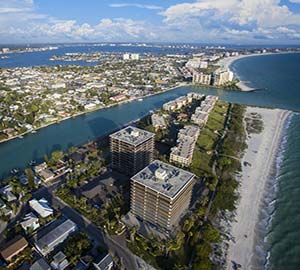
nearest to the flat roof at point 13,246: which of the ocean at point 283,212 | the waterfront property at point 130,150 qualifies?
the waterfront property at point 130,150

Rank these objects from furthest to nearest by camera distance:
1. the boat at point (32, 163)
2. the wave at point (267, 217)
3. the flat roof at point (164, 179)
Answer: the boat at point (32, 163) → the flat roof at point (164, 179) → the wave at point (267, 217)

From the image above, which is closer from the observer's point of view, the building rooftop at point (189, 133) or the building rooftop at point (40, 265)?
the building rooftop at point (40, 265)

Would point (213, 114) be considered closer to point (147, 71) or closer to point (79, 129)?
Answer: point (79, 129)

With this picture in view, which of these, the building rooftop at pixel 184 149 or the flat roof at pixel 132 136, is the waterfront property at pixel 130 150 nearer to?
the flat roof at pixel 132 136

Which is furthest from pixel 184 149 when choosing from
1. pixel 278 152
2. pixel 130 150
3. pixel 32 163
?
pixel 32 163

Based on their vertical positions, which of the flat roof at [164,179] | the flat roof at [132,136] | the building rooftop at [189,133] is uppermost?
the flat roof at [132,136]

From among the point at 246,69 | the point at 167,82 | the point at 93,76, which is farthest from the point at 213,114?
the point at 246,69

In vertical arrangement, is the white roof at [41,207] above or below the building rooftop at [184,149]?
below
